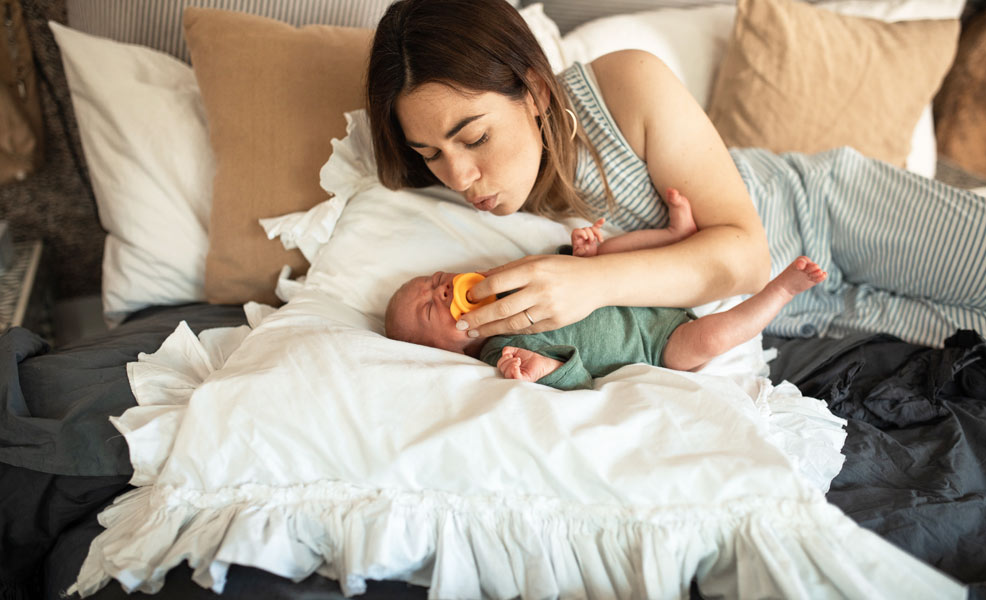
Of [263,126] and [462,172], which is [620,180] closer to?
[462,172]

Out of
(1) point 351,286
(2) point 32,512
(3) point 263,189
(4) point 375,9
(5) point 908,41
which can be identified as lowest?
(2) point 32,512

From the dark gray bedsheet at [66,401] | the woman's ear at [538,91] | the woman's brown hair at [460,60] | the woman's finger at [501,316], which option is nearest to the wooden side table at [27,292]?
the dark gray bedsheet at [66,401]

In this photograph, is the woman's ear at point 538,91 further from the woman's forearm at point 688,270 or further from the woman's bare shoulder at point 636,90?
the woman's forearm at point 688,270

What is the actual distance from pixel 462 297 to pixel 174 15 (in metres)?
1.13

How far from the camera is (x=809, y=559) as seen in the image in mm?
787

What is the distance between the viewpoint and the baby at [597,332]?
3.46ft

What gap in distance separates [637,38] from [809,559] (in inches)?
57.3

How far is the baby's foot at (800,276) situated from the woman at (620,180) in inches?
5.8

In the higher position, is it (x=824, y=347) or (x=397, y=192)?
(x=397, y=192)

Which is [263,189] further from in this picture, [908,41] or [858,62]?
[908,41]

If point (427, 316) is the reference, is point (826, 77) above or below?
above

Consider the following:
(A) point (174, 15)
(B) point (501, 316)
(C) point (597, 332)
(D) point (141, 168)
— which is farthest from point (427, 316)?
(A) point (174, 15)

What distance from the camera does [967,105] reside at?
2.04m

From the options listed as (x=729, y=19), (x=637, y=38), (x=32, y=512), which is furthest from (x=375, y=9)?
(x=32, y=512)
